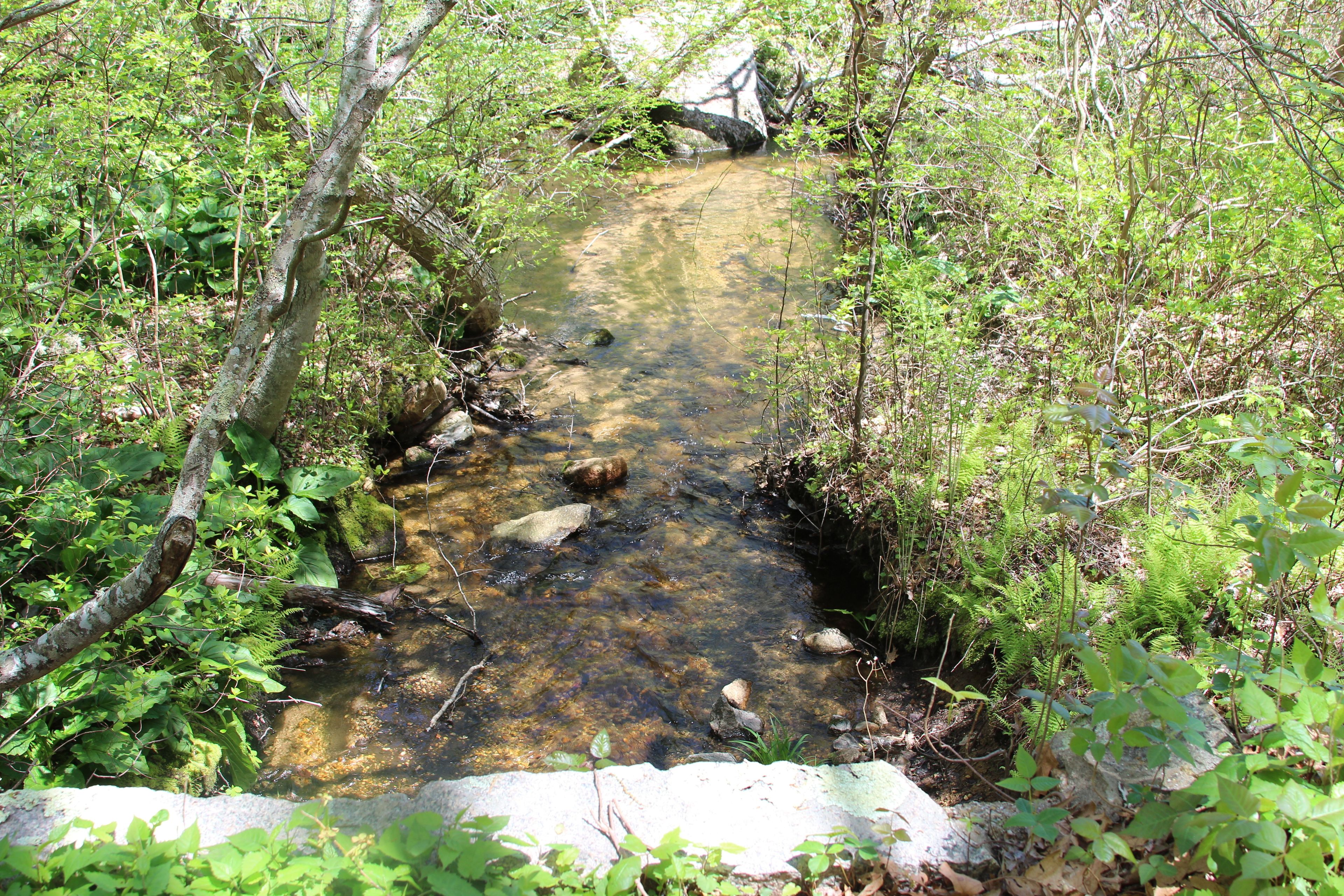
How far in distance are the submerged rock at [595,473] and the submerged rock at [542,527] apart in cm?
37

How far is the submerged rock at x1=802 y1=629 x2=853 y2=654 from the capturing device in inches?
175

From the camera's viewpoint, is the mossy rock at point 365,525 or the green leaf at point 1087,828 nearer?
the green leaf at point 1087,828

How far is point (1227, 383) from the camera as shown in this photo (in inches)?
175

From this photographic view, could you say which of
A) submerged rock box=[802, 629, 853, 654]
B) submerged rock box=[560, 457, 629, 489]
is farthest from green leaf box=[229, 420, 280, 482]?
submerged rock box=[802, 629, 853, 654]

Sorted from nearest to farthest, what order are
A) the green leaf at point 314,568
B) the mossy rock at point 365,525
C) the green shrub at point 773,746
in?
the green shrub at point 773,746 → the green leaf at point 314,568 → the mossy rock at point 365,525

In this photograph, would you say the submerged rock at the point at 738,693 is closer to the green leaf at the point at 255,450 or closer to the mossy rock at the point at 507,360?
the green leaf at the point at 255,450

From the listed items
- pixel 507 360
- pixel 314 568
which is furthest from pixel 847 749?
pixel 507 360

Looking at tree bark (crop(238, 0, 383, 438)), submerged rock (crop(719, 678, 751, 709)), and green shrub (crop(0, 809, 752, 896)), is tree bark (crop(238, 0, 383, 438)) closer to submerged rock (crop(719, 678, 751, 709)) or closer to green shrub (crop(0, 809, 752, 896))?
green shrub (crop(0, 809, 752, 896))

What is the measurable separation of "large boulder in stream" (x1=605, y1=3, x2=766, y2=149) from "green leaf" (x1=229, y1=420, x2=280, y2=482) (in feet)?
15.1

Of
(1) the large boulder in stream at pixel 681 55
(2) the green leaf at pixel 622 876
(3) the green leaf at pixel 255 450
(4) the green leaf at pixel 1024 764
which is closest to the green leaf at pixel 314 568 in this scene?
(3) the green leaf at pixel 255 450

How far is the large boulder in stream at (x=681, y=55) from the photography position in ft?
23.8

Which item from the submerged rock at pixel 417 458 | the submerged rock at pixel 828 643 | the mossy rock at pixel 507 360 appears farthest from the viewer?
the mossy rock at pixel 507 360

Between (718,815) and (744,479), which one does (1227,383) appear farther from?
(718,815)

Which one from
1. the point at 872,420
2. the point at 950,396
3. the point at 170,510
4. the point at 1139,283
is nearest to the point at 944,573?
the point at 950,396
